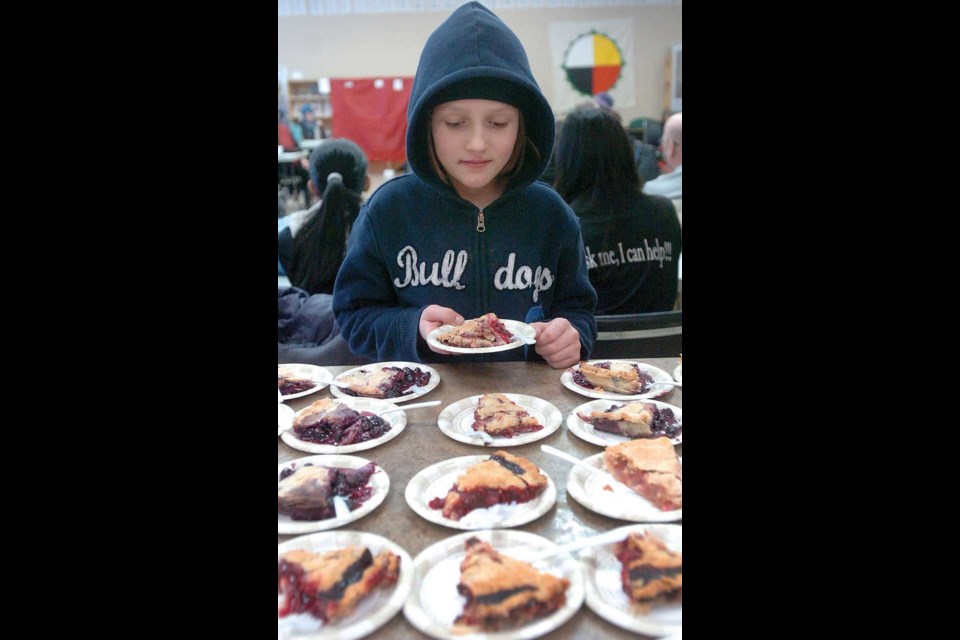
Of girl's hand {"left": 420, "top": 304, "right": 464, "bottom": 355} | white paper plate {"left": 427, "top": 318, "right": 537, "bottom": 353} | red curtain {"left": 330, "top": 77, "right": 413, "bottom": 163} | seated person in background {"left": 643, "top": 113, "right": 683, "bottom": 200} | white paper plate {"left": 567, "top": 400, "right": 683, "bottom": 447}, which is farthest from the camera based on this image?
red curtain {"left": 330, "top": 77, "right": 413, "bottom": 163}

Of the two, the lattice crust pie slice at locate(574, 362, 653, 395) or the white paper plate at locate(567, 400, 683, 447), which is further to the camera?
the lattice crust pie slice at locate(574, 362, 653, 395)

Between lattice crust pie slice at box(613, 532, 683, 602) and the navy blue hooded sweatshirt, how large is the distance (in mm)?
965

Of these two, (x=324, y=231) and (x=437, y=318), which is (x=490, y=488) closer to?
(x=437, y=318)

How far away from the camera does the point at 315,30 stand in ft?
21.8

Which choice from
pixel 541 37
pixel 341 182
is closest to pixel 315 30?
pixel 541 37

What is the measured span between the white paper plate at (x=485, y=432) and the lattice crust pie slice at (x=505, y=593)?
0.42 meters

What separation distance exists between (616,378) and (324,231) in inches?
63.8

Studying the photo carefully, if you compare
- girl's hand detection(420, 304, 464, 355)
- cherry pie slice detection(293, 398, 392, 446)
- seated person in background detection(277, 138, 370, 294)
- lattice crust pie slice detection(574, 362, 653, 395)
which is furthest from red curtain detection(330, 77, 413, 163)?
cherry pie slice detection(293, 398, 392, 446)

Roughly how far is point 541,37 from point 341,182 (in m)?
5.24

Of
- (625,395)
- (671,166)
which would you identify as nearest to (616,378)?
(625,395)

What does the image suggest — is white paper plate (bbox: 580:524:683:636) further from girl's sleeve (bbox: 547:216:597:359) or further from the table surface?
girl's sleeve (bbox: 547:216:597:359)

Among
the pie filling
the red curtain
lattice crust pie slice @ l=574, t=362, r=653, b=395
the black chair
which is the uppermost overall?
the red curtain

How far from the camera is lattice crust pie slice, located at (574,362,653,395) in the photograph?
1.40 meters
